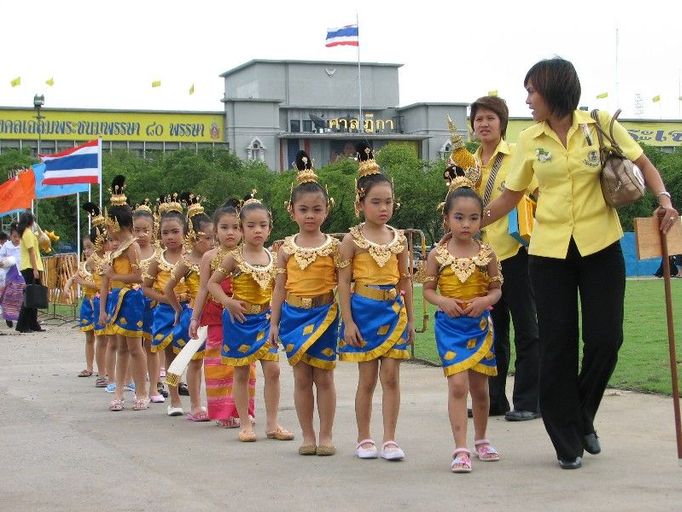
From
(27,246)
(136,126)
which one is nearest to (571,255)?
(27,246)

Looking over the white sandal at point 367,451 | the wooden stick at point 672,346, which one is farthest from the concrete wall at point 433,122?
the wooden stick at point 672,346

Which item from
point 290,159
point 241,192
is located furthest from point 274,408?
point 290,159

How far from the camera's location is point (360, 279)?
738 centimetres

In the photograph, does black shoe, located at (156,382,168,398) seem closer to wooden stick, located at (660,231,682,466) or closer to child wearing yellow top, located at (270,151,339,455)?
child wearing yellow top, located at (270,151,339,455)

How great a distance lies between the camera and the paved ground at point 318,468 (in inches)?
235

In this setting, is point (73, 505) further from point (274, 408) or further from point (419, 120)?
point (419, 120)

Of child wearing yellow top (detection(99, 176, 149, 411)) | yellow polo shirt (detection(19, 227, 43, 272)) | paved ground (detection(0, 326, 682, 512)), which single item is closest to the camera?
paved ground (detection(0, 326, 682, 512))

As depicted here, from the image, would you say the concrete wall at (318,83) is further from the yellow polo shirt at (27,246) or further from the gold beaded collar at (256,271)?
the gold beaded collar at (256,271)

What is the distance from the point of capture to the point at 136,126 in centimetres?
9962

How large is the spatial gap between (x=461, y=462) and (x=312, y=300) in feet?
4.99

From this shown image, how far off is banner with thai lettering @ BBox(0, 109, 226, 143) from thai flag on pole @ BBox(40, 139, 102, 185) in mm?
72436

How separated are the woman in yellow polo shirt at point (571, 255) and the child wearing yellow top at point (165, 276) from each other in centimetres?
412

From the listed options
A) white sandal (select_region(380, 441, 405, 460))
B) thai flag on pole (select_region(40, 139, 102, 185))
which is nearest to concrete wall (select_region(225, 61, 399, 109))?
thai flag on pole (select_region(40, 139, 102, 185))

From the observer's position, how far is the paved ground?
596cm
